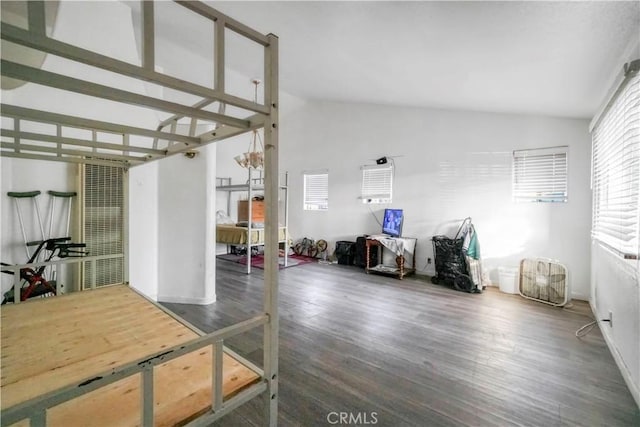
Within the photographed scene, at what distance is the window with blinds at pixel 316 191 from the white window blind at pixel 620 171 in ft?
15.2

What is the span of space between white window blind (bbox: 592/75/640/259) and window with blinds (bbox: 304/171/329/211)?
15.2 ft

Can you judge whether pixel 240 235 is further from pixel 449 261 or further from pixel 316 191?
pixel 449 261

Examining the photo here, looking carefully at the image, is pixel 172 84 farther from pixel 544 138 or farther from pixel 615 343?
pixel 544 138

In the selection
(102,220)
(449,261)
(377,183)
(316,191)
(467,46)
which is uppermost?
(467,46)

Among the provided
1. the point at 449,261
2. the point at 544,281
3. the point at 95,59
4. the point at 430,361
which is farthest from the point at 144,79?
the point at 544,281

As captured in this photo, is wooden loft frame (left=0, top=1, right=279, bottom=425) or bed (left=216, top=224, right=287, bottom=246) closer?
wooden loft frame (left=0, top=1, right=279, bottom=425)

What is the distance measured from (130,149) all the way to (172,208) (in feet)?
7.01

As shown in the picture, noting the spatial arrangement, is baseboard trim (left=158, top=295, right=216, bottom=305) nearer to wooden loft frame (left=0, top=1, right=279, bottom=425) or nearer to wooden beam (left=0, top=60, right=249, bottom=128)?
wooden loft frame (left=0, top=1, right=279, bottom=425)

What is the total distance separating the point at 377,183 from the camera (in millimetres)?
5711

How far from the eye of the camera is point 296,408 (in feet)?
5.69

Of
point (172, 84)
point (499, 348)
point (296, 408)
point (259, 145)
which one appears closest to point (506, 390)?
point (499, 348)

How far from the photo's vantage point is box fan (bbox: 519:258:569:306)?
3531 millimetres

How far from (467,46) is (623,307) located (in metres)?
2.52

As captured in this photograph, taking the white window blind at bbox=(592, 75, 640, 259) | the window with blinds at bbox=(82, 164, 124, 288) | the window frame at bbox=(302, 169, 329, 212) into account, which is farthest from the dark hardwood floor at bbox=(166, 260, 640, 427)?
the window frame at bbox=(302, 169, 329, 212)
